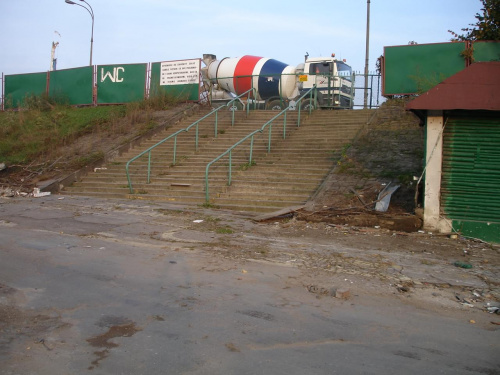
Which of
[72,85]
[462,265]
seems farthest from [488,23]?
[72,85]

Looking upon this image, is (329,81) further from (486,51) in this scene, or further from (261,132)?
(486,51)

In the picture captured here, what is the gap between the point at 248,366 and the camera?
13.3 ft

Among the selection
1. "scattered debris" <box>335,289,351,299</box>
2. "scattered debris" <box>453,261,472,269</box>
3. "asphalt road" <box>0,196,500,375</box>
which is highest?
"scattered debris" <box>453,261,472,269</box>

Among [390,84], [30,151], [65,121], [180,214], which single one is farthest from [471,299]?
[65,121]

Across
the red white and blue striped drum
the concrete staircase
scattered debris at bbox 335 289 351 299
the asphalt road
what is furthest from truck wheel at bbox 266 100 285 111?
scattered debris at bbox 335 289 351 299

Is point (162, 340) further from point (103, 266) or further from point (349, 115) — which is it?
point (349, 115)

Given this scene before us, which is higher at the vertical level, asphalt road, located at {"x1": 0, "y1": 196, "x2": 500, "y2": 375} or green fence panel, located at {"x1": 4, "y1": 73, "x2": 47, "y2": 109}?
green fence panel, located at {"x1": 4, "y1": 73, "x2": 47, "y2": 109}

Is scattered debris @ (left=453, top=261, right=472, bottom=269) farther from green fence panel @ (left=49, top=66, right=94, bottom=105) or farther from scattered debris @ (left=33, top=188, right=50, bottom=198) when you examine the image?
green fence panel @ (left=49, top=66, right=94, bottom=105)

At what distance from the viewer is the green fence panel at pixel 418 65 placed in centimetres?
1770

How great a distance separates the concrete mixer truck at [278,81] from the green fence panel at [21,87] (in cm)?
938

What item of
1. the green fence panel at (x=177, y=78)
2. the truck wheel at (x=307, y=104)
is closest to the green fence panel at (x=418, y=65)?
the truck wheel at (x=307, y=104)

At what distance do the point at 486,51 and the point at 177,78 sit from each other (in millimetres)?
13237

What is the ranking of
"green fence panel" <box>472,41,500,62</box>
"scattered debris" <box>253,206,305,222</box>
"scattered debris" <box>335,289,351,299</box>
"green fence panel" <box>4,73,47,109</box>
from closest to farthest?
"scattered debris" <box>335,289,351,299</box>
"scattered debris" <box>253,206,305,222</box>
"green fence panel" <box>472,41,500,62</box>
"green fence panel" <box>4,73,47,109</box>

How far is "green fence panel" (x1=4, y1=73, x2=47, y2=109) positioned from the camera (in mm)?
26703
